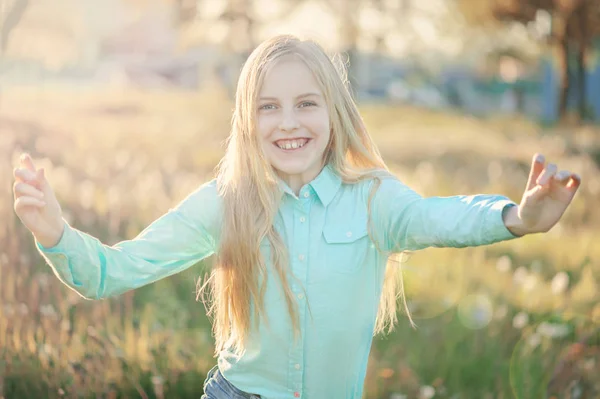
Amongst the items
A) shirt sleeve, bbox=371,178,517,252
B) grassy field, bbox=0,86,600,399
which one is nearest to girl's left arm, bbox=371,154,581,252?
shirt sleeve, bbox=371,178,517,252

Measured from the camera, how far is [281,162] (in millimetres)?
2711

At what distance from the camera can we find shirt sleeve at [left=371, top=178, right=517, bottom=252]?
2.22 metres

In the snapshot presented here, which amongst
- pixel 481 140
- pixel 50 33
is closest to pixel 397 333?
pixel 50 33

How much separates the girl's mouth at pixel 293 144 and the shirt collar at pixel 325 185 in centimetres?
11

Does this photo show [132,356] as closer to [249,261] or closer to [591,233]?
[249,261]

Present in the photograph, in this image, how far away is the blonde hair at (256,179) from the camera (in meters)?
2.64

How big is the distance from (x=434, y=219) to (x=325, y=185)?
0.47 m

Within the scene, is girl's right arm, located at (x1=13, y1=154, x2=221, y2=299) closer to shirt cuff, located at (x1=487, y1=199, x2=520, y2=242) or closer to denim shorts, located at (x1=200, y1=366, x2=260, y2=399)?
denim shorts, located at (x1=200, y1=366, x2=260, y2=399)

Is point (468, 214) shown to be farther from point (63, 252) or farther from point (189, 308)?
point (189, 308)

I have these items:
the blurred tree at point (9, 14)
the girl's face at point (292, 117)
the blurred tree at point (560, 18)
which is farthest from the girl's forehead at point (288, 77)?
the blurred tree at point (560, 18)

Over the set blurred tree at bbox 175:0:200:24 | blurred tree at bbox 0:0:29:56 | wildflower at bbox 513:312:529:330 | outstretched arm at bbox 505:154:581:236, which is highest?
blurred tree at bbox 175:0:200:24

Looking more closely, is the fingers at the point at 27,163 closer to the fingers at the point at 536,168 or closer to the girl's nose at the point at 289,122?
the girl's nose at the point at 289,122

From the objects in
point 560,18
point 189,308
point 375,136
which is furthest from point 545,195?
point 560,18

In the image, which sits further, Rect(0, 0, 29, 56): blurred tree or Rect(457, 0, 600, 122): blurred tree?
Rect(457, 0, 600, 122): blurred tree
